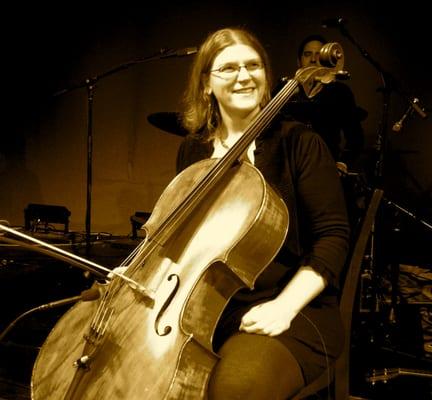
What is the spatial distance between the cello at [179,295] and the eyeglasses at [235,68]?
18 cm

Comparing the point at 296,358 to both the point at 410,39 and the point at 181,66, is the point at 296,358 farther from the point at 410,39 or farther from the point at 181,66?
the point at 181,66

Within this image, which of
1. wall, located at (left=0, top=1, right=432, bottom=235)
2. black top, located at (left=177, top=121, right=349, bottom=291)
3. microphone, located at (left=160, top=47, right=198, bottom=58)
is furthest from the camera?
wall, located at (left=0, top=1, right=432, bottom=235)

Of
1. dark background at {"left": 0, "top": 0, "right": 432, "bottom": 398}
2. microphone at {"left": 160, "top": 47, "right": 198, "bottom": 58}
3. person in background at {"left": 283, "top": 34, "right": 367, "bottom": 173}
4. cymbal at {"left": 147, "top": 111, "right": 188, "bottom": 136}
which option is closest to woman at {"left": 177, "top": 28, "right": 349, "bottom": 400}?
cymbal at {"left": 147, "top": 111, "right": 188, "bottom": 136}

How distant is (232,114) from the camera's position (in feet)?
5.00

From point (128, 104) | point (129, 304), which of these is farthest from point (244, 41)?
point (128, 104)

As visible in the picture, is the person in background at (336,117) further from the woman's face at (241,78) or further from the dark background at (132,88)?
the woman's face at (241,78)

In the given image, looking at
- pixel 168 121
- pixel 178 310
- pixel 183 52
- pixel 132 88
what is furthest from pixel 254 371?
A: pixel 132 88

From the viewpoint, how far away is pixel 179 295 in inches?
43.3

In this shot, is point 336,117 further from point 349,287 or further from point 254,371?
point 254,371

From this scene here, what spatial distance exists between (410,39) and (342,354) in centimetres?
308

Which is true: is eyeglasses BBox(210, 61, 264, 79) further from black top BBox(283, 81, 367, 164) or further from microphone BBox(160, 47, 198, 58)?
black top BBox(283, 81, 367, 164)

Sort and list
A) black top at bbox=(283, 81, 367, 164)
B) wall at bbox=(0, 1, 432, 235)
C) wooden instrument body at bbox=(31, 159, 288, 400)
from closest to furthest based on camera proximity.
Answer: wooden instrument body at bbox=(31, 159, 288, 400) → black top at bbox=(283, 81, 367, 164) → wall at bbox=(0, 1, 432, 235)

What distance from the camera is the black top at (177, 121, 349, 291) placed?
48.2 inches

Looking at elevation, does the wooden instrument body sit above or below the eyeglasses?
below
